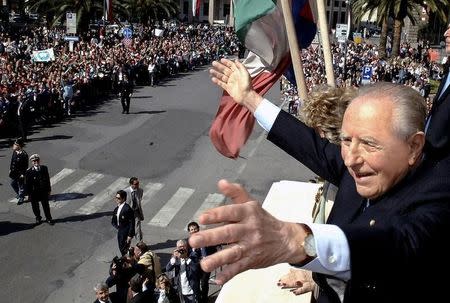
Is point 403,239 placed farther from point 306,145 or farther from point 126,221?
point 126,221

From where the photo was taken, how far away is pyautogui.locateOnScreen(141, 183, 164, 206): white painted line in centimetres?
1341

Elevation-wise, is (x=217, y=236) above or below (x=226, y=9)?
above

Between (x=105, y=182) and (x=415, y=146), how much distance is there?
512 inches

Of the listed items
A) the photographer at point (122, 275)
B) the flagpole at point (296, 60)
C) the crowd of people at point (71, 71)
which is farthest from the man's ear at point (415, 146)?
the crowd of people at point (71, 71)

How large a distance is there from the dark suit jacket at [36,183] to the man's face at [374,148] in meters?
10.4

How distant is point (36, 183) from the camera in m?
11.4

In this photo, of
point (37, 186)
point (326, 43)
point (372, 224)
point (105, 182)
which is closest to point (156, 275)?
point (37, 186)

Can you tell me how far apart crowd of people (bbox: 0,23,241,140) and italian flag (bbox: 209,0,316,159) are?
45.8ft

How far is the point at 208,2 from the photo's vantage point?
93062mm

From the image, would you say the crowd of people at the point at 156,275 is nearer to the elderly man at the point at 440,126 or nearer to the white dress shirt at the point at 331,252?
the elderly man at the point at 440,126

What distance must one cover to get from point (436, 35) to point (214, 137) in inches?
2158

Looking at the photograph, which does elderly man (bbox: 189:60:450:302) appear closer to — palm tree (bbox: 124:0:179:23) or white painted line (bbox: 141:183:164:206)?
white painted line (bbox: 141:183:164:206)

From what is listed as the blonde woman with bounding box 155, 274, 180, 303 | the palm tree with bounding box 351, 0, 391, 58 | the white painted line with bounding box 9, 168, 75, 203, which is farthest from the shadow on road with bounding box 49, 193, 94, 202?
the palm tree with bounding box 351, 0, 391, 58

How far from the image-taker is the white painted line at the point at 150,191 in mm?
13405
